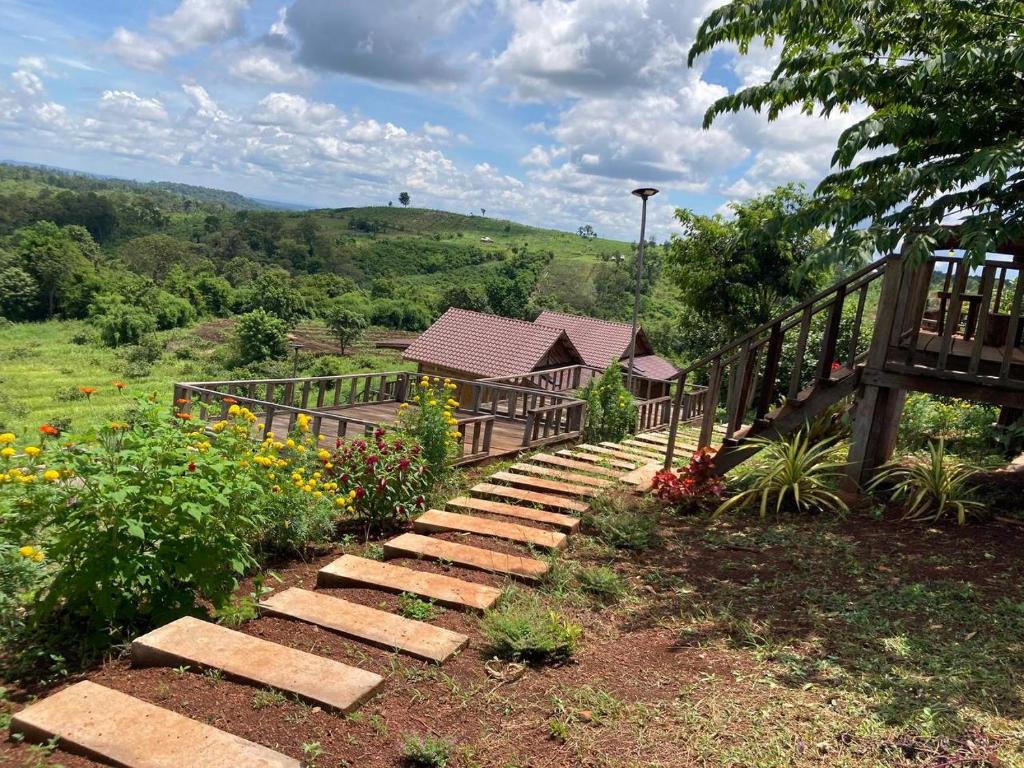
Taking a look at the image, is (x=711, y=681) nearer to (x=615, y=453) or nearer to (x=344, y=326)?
(x=615, y=453)

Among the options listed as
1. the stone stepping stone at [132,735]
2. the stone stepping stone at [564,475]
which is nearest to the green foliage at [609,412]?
the stone stepping stone at [564,475]

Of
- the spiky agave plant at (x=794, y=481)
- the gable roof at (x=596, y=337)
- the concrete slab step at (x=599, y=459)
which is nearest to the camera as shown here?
the spiky agave plant at (x=794, y=481)

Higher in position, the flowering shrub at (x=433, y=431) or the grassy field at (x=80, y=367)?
the flowering shrub at (x=433, y=431)

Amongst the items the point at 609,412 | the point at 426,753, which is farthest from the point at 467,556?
the point at 609,412

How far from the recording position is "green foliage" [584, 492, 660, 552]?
4.91 metres

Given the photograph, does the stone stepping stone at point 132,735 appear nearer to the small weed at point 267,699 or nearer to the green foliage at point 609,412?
the small weed at point 267,699

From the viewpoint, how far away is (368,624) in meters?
3.46

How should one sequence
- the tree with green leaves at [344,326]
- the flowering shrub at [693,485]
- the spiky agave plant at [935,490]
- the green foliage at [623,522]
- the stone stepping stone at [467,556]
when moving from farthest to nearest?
the tree with green leaves at [344,326], the flowering shrub at [693,485], the spiky agave plant at [935,490], the green foliage at [623,522], the stone stepping stone at [467,556]

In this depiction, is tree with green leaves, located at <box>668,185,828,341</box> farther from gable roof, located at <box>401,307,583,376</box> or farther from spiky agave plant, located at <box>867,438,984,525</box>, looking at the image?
spiky agave plant, located at <box>867,438,984,525</box>

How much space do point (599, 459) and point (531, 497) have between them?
6.91 feet

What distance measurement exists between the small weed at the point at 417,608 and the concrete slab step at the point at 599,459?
155 inches

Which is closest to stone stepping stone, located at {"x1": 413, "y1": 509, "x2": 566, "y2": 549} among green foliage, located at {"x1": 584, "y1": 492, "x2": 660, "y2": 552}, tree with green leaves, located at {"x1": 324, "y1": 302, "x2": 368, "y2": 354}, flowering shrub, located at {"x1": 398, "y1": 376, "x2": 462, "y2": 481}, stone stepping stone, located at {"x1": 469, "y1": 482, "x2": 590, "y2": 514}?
green foliage, located at {"x1": 584, "y1": 492, "x2": 660, "y2": 552}

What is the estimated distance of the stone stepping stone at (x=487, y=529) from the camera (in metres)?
4.77

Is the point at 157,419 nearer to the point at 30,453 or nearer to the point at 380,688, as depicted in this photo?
the point at 30,453
